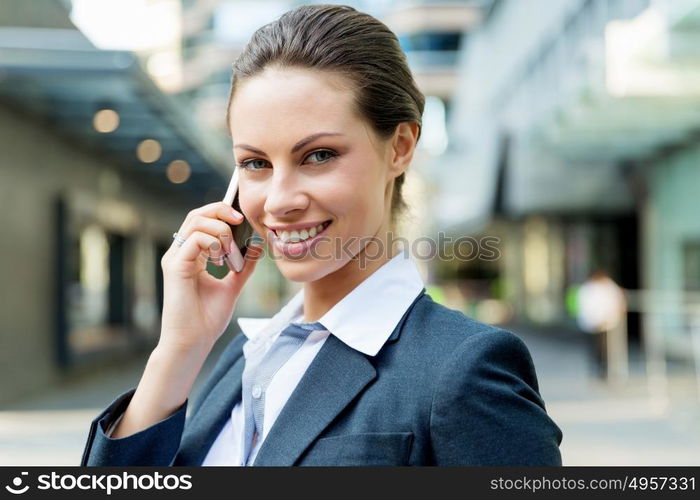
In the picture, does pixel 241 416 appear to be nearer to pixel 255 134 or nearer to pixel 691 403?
pixel 255 134

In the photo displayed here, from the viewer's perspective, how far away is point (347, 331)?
1550mm

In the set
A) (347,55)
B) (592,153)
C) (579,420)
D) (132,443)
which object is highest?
(592,153)

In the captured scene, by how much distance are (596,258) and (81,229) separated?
13.2 meters

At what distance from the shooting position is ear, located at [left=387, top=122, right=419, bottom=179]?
1600 millimetres

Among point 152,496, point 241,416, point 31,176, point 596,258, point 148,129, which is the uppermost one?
point 596,258

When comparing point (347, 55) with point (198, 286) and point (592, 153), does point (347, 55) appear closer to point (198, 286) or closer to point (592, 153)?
point (198, 286)

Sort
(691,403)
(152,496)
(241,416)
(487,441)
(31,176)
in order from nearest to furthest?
(487,441) → (152,496) → (241,416) → (691,403) → (31,176)

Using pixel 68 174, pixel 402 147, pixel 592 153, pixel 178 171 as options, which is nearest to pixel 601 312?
pixel 592 153

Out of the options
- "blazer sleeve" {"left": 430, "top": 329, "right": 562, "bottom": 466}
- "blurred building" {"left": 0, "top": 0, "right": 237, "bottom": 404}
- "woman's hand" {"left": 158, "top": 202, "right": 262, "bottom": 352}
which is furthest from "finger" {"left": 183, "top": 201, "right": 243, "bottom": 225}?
"blurred building" {"left": 0, "top": 0, "right": 237, "bottom": 404}

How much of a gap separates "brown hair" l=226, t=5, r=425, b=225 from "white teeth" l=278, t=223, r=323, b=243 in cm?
21

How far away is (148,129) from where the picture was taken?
11.7 m

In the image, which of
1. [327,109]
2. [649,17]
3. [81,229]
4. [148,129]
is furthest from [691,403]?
[327,109]

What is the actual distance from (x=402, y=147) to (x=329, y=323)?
0.37 metres

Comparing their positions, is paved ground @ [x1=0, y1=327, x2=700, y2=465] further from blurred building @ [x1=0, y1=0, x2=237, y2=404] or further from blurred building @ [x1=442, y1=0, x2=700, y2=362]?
blurred building @ [x1=442, y1=0, x2=700, y2=362]
